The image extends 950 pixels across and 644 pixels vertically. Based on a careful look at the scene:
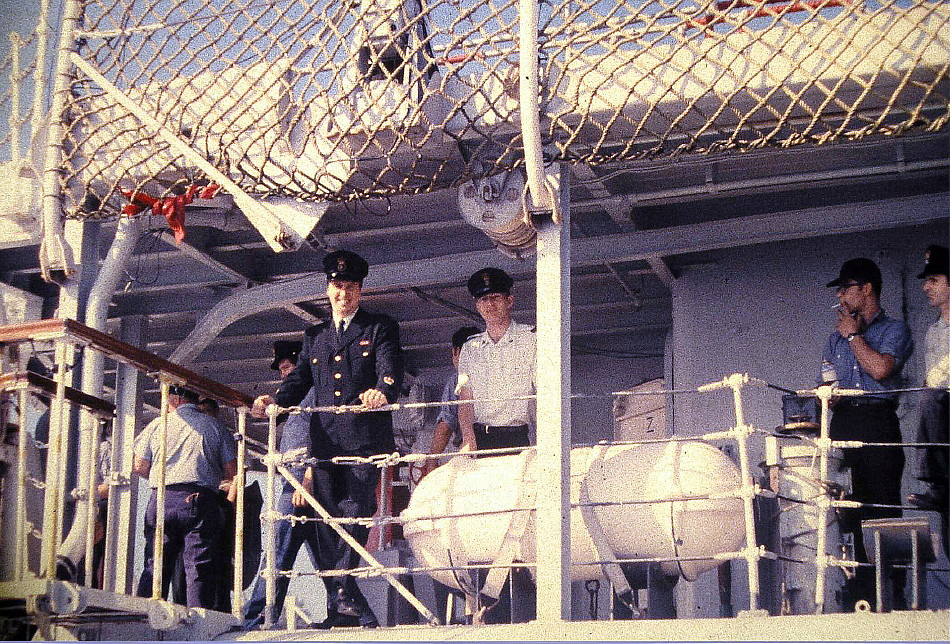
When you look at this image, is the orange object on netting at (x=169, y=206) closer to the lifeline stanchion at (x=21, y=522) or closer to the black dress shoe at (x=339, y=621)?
the lifeline stanchion at (x=21, y=522)

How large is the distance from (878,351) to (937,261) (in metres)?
0.52

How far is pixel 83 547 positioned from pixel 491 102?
301cm

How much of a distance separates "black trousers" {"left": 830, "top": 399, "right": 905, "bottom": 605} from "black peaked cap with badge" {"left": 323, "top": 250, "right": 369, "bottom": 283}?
2.54 metres

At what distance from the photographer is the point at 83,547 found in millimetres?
6797

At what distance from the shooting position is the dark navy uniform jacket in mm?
6887

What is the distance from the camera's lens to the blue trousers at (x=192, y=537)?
709cm

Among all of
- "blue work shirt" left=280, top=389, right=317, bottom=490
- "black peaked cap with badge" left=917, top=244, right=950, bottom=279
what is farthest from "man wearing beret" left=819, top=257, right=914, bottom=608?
"blue work shirt" left=280, top=389, right=317, bottom=490

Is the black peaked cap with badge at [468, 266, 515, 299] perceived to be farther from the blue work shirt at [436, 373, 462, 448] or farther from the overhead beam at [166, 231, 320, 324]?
the overhead beam at [166, 231, 320, 324]

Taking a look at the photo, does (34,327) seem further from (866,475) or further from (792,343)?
(792,343)

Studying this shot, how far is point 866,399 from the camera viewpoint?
6613mm

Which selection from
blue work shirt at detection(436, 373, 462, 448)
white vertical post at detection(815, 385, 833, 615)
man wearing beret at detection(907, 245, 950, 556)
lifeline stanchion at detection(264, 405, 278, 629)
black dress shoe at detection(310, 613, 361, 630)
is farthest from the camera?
blue work shirt at detection(436, 373, 462, 448)

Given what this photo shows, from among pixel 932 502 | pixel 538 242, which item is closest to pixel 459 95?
pixel 538 242

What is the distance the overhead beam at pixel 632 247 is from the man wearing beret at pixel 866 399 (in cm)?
60

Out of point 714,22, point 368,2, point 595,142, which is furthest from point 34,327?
point 714,22
